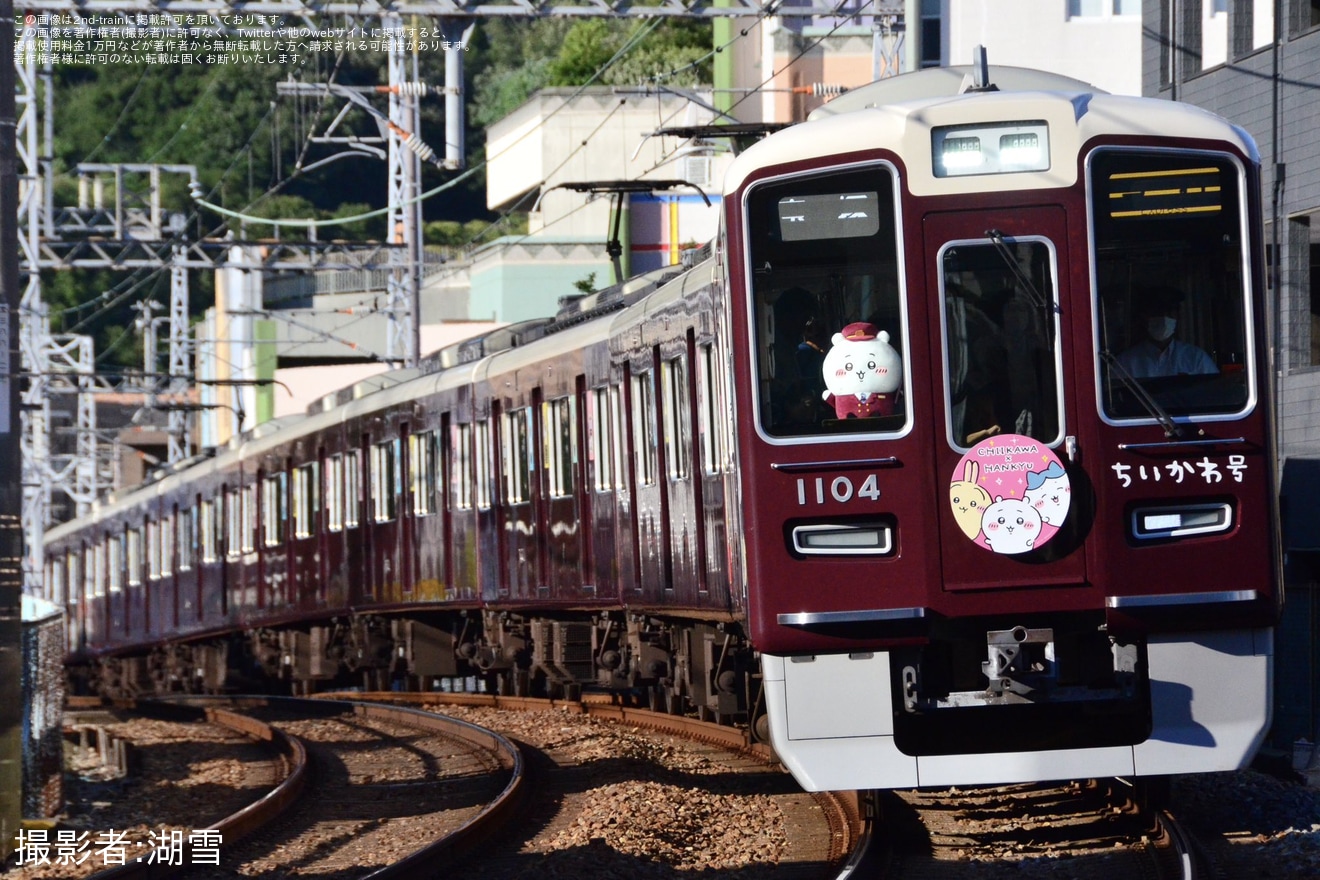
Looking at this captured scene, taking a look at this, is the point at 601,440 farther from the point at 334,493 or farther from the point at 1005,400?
the point at 334,493

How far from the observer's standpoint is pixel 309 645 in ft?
77.6

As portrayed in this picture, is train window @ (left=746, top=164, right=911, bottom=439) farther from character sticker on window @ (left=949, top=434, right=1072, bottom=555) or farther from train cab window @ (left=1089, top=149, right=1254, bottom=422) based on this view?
train cab window @ (left=1089, top=149, right=1254, bottom=422)

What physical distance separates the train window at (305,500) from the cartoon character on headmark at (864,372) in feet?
47.7

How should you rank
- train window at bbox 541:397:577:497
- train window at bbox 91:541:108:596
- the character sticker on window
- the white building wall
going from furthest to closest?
Answer: train window at bbox 91:541:108:596
the white building wall
train window at bbox 541:397:577:497
the character sticker on window

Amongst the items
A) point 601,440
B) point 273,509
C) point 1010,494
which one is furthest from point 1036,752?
point 273,509

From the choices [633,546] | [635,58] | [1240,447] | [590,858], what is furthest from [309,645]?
[635,58]

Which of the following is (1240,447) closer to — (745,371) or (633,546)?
(745,371)

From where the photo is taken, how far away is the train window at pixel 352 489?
2077cm

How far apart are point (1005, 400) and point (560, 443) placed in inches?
289

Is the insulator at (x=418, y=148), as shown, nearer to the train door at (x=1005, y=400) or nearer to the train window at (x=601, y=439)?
the train window at (x=601, y=439)

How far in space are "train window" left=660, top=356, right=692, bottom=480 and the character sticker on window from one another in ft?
11.5

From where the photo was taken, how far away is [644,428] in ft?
42.6

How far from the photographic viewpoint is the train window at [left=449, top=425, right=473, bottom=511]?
17.6 metres

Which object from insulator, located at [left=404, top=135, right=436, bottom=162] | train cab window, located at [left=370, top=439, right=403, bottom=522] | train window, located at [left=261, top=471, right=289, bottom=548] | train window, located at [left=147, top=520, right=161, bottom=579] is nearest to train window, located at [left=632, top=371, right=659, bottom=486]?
train cab window, located at [left=370, top=439, right=403, bottom=522]
